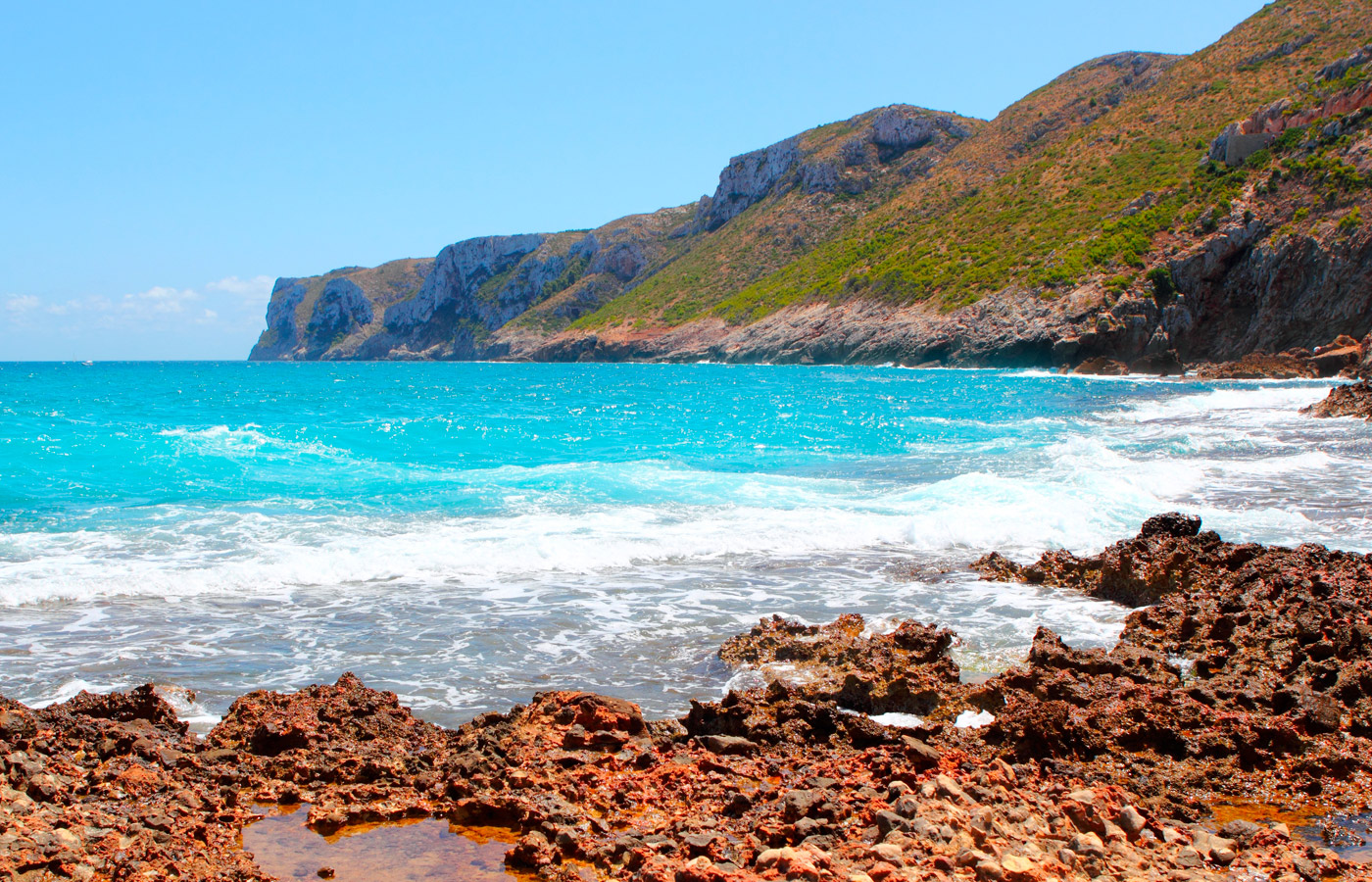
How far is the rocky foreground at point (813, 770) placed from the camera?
376cm

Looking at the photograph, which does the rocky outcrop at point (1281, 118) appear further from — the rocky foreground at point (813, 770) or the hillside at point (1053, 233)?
the rocky foreground at point (813, 770)

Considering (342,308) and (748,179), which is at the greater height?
(748,179)

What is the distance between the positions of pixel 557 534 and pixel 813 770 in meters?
8.16

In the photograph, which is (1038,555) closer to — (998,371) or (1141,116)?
(998,371)

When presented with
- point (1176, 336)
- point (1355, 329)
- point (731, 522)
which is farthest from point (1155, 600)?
point (1176, 336)

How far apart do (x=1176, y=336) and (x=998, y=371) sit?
11.6 metres

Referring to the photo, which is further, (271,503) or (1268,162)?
(1268,162)

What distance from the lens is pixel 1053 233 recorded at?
7275 cm

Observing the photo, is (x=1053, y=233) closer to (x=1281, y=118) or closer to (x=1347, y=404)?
(x=1281, y=118)

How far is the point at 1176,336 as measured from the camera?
58438mm

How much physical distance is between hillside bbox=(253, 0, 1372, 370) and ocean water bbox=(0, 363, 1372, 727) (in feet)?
111

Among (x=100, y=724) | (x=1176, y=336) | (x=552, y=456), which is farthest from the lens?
(x=1176, y=336)

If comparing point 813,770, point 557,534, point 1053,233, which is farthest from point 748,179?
point 813,770

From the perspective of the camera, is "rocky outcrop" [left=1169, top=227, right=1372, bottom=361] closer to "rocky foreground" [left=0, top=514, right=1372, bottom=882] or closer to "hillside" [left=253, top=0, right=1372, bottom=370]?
"hillside" [left=253, top=0, right=1372, bottom=370]
